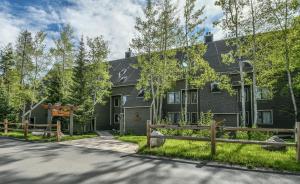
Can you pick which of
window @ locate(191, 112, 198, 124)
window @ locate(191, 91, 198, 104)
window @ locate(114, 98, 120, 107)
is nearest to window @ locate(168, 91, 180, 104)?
window @ locate(191, 91, 198, 104)

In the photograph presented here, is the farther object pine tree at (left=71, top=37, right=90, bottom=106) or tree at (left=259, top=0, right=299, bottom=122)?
pine tree at (left=71, top=37, right=90, bottom=106)

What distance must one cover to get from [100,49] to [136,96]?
24.3 ft

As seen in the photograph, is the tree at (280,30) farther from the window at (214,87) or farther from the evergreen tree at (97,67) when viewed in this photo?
the evergreen tree at (97,67)

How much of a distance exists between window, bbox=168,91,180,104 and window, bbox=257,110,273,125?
344 inches

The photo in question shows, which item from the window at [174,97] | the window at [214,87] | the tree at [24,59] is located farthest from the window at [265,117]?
the tree at [24,59]

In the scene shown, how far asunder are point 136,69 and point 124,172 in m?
26.6

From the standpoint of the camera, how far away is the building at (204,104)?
23797 mm

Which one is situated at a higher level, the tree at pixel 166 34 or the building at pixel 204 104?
the tree at pixel 166 34

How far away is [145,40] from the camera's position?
75.2 feet

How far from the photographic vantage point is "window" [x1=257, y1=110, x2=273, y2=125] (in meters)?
24.7

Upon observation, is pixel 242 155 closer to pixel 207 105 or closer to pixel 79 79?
pixel 207 105

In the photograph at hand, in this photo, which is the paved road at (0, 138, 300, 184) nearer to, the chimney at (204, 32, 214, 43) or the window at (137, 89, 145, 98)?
the window at (137, 89, 145, 98)

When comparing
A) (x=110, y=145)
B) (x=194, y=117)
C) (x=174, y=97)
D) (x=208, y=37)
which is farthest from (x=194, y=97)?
(x=110, y=145)

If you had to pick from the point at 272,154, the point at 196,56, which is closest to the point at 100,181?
the point at 272,154
